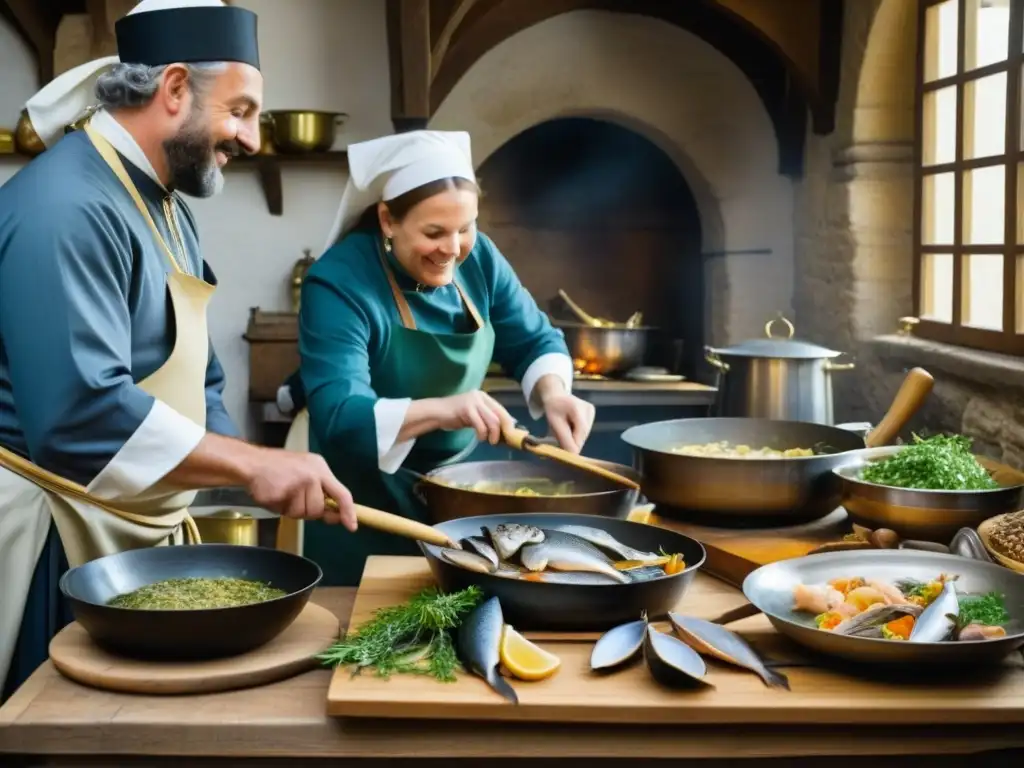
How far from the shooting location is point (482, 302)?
3.16 m

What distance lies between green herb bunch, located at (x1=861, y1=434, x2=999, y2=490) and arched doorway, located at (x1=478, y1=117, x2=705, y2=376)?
3856 mm

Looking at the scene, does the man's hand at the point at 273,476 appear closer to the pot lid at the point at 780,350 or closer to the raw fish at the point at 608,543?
the raw fish at the point at 608,543

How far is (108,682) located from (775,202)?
4908 millimetres

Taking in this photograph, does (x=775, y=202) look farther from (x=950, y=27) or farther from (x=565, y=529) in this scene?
(x=565, y=529)

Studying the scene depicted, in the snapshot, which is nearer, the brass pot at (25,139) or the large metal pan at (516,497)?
the large metal pan at (516,497)

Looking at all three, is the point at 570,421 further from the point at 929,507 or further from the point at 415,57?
the point at 415,57

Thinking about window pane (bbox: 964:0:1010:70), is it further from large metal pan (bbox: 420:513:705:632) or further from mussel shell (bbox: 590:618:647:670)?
mussel shell (bbox: 590:618:647:670)

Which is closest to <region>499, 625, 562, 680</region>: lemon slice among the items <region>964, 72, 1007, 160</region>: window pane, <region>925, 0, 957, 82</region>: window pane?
<region>964, 72, 1007, 160</region>: window pane

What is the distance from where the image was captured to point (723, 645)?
1753 mm

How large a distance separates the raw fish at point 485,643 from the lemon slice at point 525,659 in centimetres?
1

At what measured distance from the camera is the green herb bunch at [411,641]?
171 cm

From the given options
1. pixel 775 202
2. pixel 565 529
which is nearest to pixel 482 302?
pixel 565 529

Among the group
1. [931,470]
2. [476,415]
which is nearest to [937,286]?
[931,470]

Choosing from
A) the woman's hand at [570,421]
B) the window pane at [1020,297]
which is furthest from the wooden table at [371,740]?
the window pane at [1020,297]
